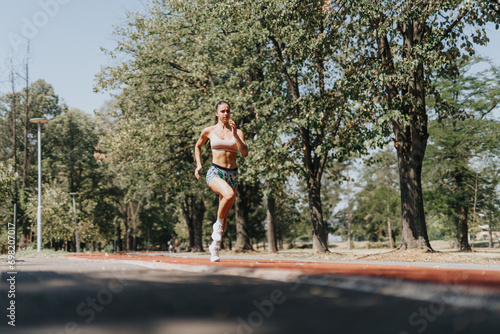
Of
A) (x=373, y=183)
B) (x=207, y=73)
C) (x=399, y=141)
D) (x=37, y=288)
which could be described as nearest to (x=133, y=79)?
(x=207, y=73)

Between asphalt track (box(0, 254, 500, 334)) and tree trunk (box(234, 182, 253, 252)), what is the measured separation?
80.4 feet

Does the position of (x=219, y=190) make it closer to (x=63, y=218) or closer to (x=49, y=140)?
(x=63, y=218)

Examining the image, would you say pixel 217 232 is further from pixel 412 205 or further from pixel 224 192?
pixel 412 205

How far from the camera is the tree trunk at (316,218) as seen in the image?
765 inches

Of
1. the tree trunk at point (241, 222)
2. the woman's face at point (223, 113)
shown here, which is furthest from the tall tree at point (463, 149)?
the woman's face at point (223, 113)

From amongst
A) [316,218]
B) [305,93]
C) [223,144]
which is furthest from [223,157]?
[316,218]

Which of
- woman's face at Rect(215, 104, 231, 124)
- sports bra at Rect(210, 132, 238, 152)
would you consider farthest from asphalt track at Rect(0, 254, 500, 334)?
woman's face at Rect(215, 104, 231, 124)

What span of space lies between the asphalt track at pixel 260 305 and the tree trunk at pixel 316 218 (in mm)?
17990

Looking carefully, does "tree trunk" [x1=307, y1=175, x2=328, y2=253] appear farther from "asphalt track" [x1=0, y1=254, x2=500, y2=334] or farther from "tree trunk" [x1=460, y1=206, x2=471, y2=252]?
"tree trunk" [x1=460, y1=206, x2=471, y2=252]

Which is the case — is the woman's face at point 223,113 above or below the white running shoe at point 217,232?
above

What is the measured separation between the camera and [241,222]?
27.3 meters

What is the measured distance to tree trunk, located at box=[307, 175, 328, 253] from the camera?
19422 mm

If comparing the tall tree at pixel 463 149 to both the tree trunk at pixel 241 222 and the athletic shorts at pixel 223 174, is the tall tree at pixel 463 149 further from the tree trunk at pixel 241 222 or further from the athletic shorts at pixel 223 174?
the athletic shorts at pixel 223 174

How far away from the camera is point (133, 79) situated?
2419 cm
